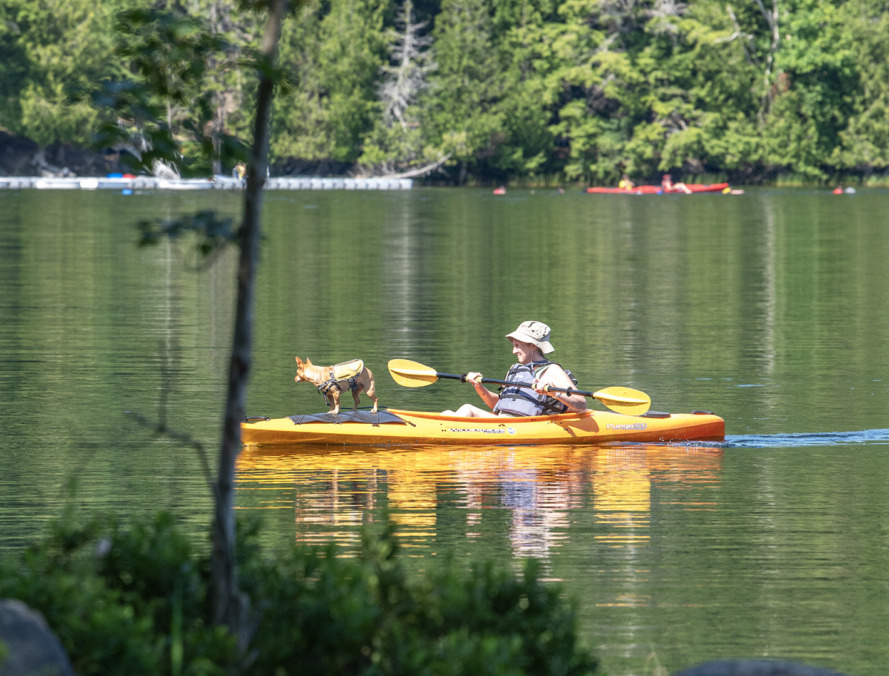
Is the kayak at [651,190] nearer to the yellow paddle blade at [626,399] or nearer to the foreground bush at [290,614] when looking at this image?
the yellow paddle blade at [626,399]

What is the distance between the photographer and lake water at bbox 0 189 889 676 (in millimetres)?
10289

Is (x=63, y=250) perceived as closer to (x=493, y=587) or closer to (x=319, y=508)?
(x=319, y=508)

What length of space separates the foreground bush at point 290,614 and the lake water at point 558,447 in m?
0.66

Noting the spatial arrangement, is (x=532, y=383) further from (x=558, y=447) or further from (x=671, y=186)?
(x=671, y=186)

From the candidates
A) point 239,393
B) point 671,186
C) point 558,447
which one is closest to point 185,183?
point 671,186

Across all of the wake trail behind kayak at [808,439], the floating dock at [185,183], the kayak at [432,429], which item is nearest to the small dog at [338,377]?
the kayak at [432,429]

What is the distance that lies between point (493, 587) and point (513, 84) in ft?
335

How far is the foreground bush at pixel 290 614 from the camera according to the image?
5789mm

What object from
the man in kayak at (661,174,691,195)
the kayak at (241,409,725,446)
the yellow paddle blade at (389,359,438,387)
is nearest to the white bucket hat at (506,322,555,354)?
the kayak at (241,409,725,446)

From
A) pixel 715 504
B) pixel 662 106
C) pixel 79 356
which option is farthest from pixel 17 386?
pixel 662 106

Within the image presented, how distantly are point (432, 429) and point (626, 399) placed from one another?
80.5 inches

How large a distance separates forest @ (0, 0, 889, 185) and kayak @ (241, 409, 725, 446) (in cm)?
8212

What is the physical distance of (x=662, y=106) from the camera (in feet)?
340

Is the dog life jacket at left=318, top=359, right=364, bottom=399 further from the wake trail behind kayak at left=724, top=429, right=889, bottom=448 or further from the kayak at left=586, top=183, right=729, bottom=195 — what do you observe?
the kayak at left=586, top=183, right=729, bottom=195
